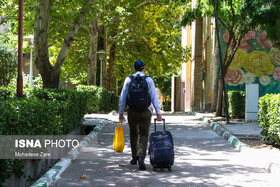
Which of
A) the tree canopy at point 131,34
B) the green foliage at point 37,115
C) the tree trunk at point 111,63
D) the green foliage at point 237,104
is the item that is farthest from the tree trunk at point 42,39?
the tree trunk at point 111,63

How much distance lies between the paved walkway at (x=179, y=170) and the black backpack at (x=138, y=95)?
1139mm

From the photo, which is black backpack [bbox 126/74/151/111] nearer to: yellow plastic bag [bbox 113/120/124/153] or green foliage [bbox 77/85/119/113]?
yellow plastic bag [bbox 113/120/124/153]

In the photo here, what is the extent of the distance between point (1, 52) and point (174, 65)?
1462 centimetres

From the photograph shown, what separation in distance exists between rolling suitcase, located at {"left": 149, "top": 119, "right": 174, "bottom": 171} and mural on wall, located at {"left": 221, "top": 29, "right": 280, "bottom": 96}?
20781mm

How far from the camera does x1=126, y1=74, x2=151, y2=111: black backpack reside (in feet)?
26.8

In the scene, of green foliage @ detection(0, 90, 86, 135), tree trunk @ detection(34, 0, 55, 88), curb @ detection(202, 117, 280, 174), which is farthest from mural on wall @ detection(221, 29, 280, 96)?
green foliage @ detection(0, 90, 86, 135)

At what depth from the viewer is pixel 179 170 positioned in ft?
28.0

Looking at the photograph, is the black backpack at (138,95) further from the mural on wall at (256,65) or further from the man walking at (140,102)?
the mural on wall at (256,65)

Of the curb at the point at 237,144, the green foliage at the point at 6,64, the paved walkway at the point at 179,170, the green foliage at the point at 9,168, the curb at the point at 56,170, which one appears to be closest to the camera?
the green foliage at the point at 9,168

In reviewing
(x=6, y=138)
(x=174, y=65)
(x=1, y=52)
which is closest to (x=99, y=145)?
(x=6, y=138)

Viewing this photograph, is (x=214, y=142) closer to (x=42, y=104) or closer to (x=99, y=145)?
(x=99, y=145)

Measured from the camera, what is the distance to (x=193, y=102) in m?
42.0

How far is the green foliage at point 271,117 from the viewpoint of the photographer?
35.1 ft

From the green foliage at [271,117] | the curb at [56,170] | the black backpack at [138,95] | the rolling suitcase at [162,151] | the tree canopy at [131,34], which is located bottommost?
the curb at [56,170]
